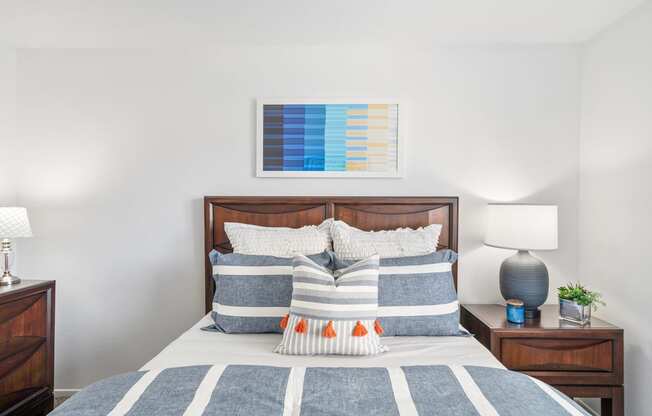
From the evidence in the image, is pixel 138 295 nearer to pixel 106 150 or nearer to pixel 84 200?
pixel 84 200

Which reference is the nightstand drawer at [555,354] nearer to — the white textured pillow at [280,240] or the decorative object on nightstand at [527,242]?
the decorative object on nightstand at [527,242]

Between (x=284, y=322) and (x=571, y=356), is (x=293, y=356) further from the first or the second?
(x=571, y=356)

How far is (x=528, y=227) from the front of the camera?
2381 mm

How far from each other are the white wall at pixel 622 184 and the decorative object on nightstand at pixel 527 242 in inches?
14.3

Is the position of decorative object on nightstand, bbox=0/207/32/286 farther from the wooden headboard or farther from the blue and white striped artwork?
the blue and white striped artwork

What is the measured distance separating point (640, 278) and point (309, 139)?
2.05 meters

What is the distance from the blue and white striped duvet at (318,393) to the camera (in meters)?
1.22

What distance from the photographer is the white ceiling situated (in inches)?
86.9

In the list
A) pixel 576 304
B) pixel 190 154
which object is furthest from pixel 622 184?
Result: pixel 190 154

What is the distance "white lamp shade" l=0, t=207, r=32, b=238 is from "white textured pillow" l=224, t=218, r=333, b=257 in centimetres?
119

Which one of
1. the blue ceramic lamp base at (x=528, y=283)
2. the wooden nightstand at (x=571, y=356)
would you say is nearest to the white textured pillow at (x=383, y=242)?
Answer: the blue ceramic lamp base at (x=528, y=283)

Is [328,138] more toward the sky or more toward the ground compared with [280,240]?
more toward the sky

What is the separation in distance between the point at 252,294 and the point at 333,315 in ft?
1.64

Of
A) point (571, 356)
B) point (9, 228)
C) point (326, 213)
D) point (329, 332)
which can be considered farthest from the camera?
point (326, 213)
